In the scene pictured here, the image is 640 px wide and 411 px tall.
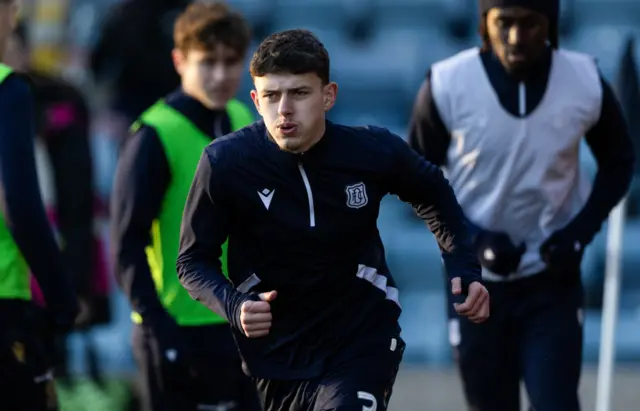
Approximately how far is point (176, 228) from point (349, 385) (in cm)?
148

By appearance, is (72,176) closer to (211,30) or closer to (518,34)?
(211,30)

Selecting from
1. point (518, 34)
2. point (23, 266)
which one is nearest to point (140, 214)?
point (23, 266)

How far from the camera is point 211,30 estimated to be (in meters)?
6.33

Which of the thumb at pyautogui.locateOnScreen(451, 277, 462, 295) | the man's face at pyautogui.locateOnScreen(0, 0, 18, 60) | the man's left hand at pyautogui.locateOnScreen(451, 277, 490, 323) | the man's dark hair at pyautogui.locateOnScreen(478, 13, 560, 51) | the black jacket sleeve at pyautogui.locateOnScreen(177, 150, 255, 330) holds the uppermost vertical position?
the man's face at pyautogui.locateOnScreen(0, 0, 18, 60)

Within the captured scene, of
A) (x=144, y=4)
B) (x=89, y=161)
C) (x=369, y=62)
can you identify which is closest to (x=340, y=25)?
(x=369, y=62)

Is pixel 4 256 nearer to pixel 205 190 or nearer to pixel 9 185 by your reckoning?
pixel 9 185

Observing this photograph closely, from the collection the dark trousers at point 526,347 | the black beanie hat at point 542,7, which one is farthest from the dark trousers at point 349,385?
the black beanie hat at point 542,7

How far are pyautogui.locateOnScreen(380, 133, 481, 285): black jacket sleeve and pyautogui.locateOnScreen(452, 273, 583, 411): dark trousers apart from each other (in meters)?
0.84

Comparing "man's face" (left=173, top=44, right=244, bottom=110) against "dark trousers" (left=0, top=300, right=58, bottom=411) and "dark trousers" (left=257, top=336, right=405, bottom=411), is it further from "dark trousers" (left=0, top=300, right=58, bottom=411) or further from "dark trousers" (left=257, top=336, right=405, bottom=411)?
"dark trousers" (left=257, top=336, right=405, bottom=411)

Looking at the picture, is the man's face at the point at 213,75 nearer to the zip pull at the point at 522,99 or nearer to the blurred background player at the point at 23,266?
the blurred background player at the point at 23,266

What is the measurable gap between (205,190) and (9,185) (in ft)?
2.71

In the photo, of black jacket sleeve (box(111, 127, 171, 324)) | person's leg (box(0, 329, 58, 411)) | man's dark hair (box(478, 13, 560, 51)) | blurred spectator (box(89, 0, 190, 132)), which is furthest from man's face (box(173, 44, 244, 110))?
blurred spectator (box(89, 0, 190, 132))

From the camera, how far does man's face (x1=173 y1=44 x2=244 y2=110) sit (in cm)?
629

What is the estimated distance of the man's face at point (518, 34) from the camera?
588cm
